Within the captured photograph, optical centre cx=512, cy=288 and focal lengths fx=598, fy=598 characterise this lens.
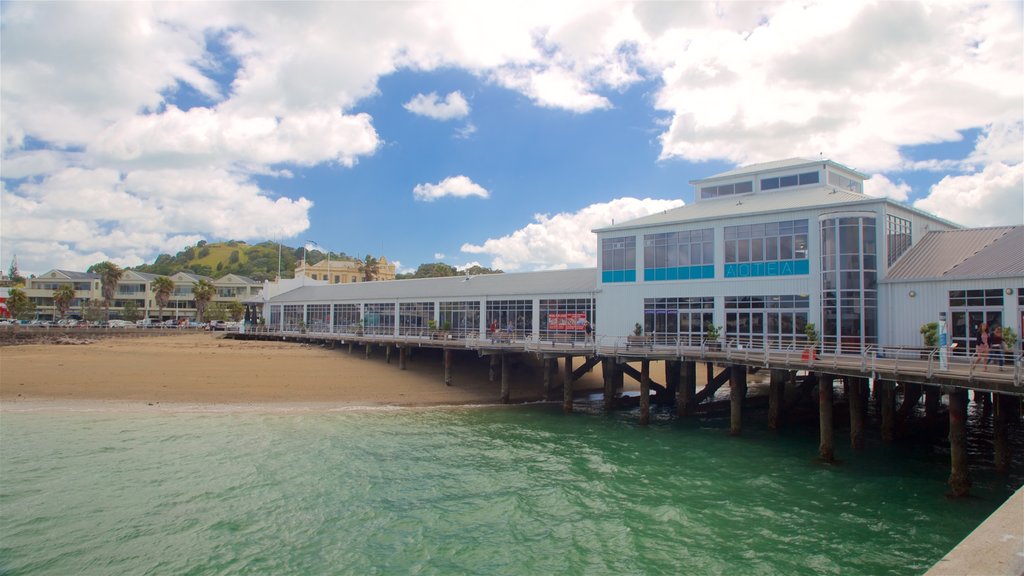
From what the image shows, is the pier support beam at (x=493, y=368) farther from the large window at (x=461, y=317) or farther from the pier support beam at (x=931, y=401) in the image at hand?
the pier support beam at (x=931, y=401)

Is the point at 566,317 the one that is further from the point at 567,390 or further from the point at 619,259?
the point at 567,390

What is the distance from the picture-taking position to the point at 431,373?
Result: 36.8 metres

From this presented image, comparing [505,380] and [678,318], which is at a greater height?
[678,318]

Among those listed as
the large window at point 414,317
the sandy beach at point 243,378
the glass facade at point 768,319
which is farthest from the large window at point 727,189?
the large window at point 414,317

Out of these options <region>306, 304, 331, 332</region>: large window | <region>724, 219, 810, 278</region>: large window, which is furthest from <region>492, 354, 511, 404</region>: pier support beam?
<region>306, 304, 331, 332</region>: large window

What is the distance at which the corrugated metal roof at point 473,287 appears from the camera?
36.7 m

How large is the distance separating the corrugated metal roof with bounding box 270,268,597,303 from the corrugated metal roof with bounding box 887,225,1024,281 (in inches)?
594

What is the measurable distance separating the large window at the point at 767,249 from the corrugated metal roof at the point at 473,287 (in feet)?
26.8

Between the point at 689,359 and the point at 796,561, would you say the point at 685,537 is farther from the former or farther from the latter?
the point at 689,359

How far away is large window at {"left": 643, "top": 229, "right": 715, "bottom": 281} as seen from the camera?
2942 centimetres

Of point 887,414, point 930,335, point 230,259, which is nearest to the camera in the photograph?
point 930,335

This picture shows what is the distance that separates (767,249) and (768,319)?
323 centimetres

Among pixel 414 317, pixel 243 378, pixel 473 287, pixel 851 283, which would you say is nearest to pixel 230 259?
pixel 414 317

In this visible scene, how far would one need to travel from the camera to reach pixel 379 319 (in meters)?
49.2
